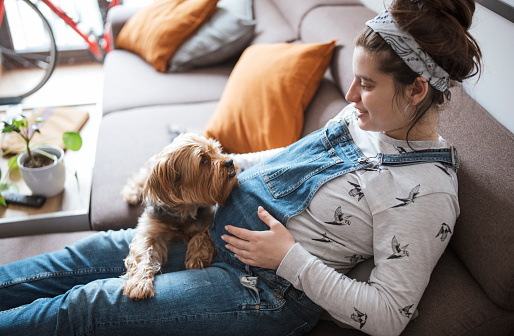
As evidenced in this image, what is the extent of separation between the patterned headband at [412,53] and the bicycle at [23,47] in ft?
9.59

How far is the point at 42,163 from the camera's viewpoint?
73.5 inches

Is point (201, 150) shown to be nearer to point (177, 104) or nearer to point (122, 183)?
point (122, 183)

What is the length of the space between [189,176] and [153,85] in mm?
1290

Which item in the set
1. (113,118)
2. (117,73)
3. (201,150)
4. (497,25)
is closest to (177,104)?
(113,118)

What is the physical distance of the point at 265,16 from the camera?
8.47 feet

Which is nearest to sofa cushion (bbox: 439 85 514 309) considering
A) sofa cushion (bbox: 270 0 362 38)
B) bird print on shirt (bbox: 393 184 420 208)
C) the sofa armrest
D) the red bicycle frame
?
bird print on shirt (bbox: 393 184 420 208)

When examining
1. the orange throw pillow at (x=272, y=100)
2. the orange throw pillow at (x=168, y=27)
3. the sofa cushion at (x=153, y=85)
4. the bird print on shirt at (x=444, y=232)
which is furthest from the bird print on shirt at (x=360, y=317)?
the orange throw pillow at (x=168, y=27)

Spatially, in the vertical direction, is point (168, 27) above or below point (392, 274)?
above

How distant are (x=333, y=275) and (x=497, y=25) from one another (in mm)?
958

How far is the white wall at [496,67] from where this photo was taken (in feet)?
4.31

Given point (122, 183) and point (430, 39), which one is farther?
point (122, 183)

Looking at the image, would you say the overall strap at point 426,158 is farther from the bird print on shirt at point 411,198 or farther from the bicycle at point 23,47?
the bicycle at point 23,47

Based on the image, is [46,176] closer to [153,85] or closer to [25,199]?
[25,199]

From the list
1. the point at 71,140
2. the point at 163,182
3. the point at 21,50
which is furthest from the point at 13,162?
the point at 21,50
